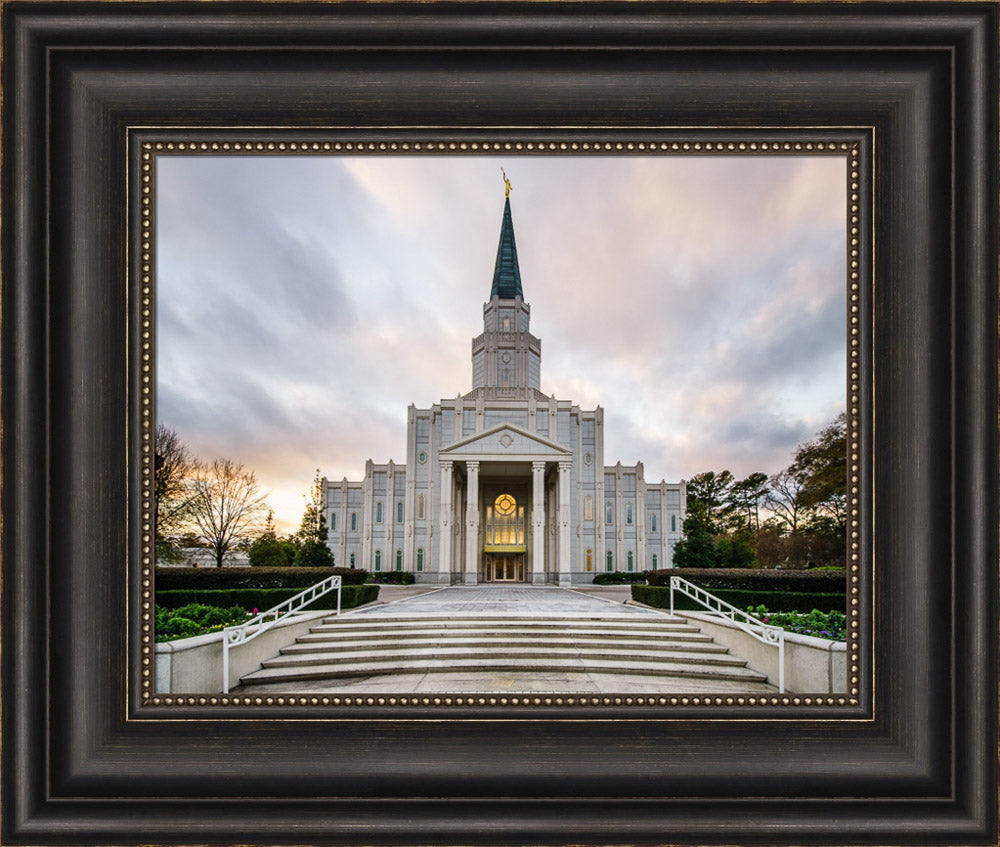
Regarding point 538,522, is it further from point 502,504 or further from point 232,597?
point 232,597

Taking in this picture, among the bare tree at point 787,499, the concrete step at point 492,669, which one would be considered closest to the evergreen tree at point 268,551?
the concrete step at point 492,669

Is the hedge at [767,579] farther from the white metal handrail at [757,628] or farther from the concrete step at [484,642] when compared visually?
the concrete step at [484,642]

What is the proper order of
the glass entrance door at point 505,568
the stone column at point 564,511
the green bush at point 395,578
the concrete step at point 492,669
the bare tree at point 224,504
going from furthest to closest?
the glass entrance door at point 505,568
the stone column at point 564,511
the green bush at point 395,578
the concrete step at point 492,669
the bare tree at point 224,504

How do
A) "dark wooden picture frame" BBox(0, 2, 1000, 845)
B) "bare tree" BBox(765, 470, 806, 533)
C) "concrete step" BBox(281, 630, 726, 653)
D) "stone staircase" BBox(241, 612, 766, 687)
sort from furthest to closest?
"concrete step" BBox(281, 630, 726, 653)
"stone staircase" BBox(241, 612, 766, 687)
"bare tree" BBox(765, 470, 806, 533)
"dark wooden picture frame" BBox(0, 2, 1000, 845)

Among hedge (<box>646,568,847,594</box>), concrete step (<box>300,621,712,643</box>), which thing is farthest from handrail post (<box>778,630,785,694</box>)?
concrete step (<box>300,621,712,643</box>)

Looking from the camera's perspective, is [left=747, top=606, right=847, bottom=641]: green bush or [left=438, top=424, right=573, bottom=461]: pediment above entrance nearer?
[left=747, top=606, right=847, bottom=641]: green bush

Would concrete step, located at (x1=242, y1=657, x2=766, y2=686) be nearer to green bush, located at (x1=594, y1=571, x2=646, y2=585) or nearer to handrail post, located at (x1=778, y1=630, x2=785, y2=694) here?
handrail post, located at (x1=778, y1=630, x2=785, y2=694)

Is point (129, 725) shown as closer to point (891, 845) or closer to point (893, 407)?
point (891, 845)
